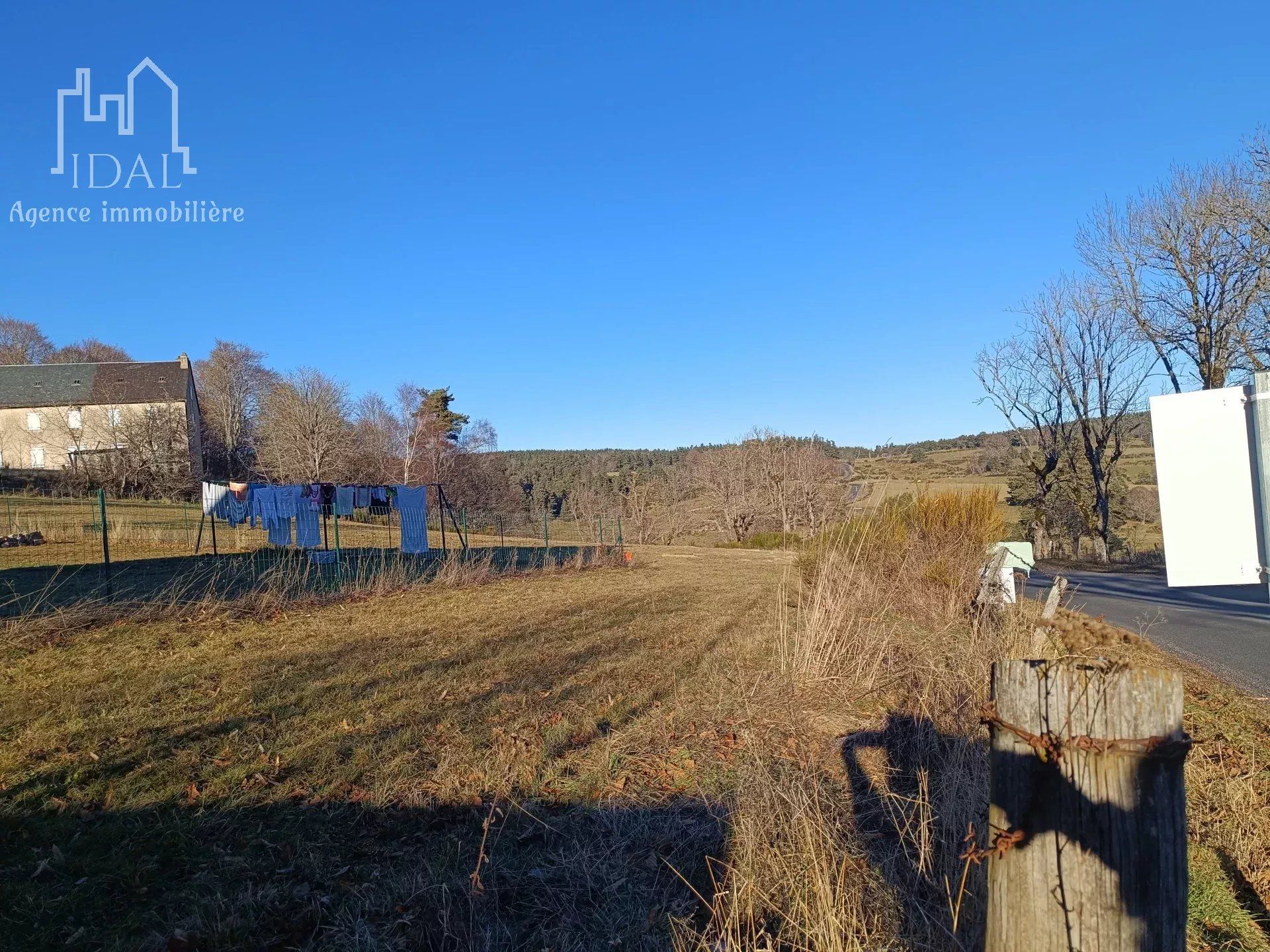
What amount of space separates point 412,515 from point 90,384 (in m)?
41.3

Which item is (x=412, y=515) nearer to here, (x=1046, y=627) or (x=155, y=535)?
(x=155, y=535)

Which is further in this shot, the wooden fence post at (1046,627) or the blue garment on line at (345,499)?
the blue garment on line at (345,499)

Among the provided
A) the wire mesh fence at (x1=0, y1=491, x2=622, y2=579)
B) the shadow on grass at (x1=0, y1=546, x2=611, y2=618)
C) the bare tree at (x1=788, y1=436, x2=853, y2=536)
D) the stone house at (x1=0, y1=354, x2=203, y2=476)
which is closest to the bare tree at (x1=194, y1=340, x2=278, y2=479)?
the stone house at (x1=0, y1=354, x2=203, y2=476)

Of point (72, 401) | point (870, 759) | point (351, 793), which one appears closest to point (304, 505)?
point (351, 793)

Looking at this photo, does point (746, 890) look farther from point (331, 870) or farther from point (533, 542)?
point (533, 542)

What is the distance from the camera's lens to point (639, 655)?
25.7 ft

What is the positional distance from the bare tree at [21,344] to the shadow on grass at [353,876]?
72552mm

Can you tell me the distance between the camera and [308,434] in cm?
4138

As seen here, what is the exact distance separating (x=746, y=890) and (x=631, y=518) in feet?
128

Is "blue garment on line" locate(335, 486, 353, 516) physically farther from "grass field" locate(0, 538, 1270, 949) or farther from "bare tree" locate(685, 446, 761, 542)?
"bare tree" locate(685, 446, 761, 542)

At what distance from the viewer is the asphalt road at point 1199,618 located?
23.2 ft

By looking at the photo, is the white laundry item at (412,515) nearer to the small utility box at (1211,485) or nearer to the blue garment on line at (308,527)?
the blue garment on line at (308,527)

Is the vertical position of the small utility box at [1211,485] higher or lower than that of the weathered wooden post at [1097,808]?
higher

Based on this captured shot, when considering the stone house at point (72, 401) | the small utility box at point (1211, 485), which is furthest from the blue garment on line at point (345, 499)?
the stone house at point (72, 401)
